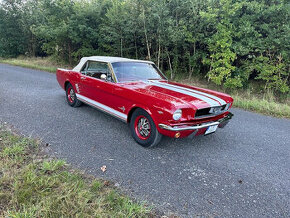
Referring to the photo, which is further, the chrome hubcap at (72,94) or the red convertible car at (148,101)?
the chrome hubcap at (72,94)

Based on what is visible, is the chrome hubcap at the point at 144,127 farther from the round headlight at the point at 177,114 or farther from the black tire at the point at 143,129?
the round headlight at the point at 177,114

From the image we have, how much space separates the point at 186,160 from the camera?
9.17ft

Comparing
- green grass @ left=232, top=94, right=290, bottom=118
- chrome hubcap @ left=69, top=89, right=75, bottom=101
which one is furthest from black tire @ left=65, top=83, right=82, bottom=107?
green grass @ left=232, top=94, right=290, bottom=118

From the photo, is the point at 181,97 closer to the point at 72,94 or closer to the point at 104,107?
the point at 104,107

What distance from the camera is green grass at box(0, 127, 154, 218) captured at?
1699 millimetres

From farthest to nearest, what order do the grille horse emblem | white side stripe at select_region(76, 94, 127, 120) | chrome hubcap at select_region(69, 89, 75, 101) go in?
chrome hubcap at select_region(69, 89, 75, 101) < white side stripe at select_region(76, 94, 127, 120) < the grille horse emblem

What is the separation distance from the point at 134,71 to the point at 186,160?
6.81ft

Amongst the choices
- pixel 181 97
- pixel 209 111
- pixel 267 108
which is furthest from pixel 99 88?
pixel 267 108

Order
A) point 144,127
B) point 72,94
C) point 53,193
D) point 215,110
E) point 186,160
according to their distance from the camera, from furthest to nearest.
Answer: point 72,94 → point 144,127 → point 215,110 → point 186,160 → point 53,193

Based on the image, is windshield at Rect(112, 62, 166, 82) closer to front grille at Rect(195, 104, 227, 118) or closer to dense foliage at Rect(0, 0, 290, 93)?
front grille at Rect(195, 104, 227, 118)

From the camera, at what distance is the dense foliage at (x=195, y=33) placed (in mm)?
6848

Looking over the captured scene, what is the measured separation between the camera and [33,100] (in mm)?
5250

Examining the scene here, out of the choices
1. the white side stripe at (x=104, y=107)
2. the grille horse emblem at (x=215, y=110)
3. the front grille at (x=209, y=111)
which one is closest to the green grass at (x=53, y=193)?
the white side stripe at (x=104, y=107)

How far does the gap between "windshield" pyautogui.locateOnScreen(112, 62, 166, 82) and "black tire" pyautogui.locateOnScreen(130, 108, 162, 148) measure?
2.89ft
